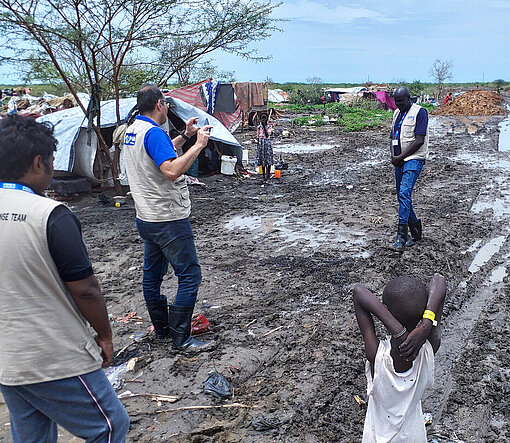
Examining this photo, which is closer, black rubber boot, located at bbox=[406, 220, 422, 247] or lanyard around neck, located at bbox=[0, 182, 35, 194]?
lanyard around neck, located at bbox=[0, 182, 35, 194]

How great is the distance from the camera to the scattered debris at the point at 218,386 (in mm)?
3291

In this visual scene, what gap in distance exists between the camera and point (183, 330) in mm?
3877

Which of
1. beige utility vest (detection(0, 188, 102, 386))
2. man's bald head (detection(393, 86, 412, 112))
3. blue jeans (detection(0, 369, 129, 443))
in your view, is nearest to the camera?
beige utility vest (detection(0, 188, 102, 386))

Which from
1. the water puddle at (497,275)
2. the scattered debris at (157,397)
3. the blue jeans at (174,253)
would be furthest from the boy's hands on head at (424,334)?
the water puddle at (497,275)

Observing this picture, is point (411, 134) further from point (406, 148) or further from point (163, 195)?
point (163, 195)

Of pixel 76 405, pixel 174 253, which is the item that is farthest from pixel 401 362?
pixel 174 253

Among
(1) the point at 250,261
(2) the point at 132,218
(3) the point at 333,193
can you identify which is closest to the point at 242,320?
(1) the point at 250,261

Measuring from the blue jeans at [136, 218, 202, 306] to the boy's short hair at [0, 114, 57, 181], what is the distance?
1.81 meters

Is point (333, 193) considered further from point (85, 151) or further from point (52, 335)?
point (52, 335)

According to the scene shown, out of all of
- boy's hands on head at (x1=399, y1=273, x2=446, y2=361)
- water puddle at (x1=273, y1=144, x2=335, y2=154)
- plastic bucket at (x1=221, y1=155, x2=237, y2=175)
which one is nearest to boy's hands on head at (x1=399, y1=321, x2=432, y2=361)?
boy's hands on head at (x1=399, y1=273, x2=446, y2=361)

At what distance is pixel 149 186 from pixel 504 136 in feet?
64.6

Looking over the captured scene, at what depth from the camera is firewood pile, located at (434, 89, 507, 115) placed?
32844mm

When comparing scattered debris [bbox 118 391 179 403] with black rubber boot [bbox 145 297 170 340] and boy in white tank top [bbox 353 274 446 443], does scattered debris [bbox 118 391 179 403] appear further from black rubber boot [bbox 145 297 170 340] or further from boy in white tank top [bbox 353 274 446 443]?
boy in white tank top [bbox 353 274 446 443]

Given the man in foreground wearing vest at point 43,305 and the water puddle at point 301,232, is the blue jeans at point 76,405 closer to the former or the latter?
the man in foreground wearing vest at point 43,305
